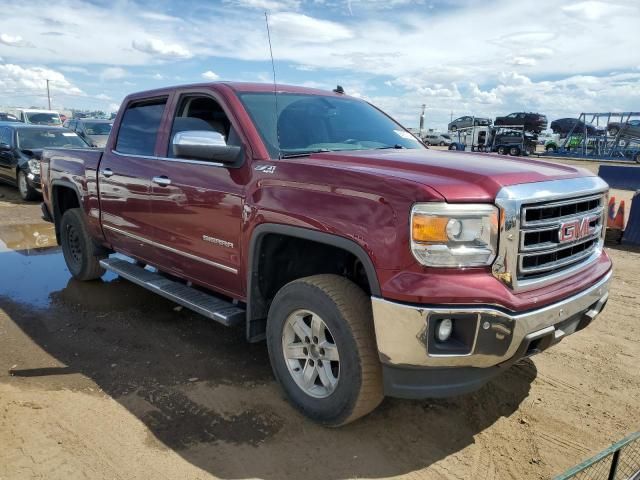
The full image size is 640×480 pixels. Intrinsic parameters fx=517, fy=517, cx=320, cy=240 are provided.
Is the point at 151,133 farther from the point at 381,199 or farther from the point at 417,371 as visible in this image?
the point at 417,371

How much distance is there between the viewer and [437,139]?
57.7m

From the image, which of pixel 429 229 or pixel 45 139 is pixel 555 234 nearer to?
pixel 429 229

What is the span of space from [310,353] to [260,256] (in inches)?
27.3

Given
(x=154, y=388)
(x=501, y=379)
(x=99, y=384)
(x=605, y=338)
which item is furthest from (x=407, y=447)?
(x=605, y=338)

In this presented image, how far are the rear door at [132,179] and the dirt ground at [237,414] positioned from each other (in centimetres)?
81

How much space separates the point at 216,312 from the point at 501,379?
80.9 inches

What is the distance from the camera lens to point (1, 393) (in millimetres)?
3420

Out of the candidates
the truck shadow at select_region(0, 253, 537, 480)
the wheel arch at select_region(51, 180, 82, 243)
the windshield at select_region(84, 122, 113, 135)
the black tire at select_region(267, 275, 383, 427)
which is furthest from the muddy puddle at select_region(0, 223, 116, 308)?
the windshield at select_region(84, 122, 113, 135)

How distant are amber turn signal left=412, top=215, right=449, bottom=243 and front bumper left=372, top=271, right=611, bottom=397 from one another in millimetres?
320

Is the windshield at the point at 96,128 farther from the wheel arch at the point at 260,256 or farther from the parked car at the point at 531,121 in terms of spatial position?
the parked car at the point at 531,121

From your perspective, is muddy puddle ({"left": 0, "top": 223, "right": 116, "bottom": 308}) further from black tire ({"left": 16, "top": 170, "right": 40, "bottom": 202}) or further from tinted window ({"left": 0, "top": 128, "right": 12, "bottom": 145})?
tinted window ({"left": 0, "top": 128, "right": 12, "bottom": 145})

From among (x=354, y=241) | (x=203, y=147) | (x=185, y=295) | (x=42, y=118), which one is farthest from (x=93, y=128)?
(x=354, y=241)

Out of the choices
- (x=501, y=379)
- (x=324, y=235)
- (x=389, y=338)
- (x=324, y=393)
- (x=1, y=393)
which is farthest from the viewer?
(x=501, y=379)

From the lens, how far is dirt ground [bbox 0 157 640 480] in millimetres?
2746
